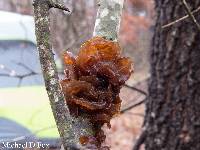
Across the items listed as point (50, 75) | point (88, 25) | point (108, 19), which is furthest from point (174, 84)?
point (88, 25)

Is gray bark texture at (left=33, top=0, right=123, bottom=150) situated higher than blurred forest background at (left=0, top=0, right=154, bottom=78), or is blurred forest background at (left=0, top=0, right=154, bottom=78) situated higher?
blurred forest background at (left=0, top=0, right=154, bottom=78)

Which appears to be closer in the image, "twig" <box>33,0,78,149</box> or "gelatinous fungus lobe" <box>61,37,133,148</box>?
"twig" <box>33,0,78,149</box>

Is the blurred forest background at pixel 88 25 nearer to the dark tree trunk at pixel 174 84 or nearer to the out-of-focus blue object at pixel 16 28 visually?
the out-of-focus blue object at pixel 16 28

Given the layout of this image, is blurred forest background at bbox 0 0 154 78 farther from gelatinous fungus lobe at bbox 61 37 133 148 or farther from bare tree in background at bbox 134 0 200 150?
→ bare tree in background at bbox 134 0 200 150

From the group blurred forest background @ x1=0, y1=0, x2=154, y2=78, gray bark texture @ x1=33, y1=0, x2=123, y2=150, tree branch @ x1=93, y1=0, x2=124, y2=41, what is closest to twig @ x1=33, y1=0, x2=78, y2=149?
gray bark texture @ x1=33, y1=0, x2=123, y2=150

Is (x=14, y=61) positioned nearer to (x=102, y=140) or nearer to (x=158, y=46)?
(x=158, y=46)

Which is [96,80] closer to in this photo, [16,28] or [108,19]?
[108,19]

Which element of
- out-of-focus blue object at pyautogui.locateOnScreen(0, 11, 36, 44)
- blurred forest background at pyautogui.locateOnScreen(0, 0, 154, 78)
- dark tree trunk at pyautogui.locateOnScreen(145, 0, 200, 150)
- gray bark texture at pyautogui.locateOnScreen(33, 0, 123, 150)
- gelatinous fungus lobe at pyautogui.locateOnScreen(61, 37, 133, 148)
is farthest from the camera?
blurred forest background at pyautogui.locateOnScreen(0, 0, 154, 78)

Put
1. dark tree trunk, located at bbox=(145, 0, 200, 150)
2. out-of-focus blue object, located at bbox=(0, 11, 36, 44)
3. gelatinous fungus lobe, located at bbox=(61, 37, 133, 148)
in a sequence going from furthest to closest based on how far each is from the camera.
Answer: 1. out-of-focus blue object, located at bbox=(0, 11, 36, 44)
2. dark tree trunk, located at bbox=(145, 0, 200, 150)
3. gelatinous fungus lobe, located at bbox=(61, 37, 133, 148)
